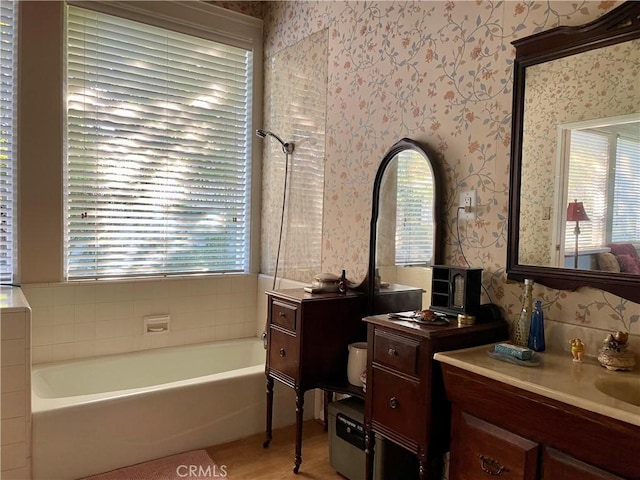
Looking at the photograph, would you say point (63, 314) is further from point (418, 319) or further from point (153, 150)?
point (418, 319)

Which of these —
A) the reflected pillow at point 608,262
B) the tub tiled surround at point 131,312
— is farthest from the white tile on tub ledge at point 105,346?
the reflected pillow at point 608,262

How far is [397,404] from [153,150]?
2.39 meters

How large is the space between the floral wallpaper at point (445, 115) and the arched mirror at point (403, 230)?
0.07 m

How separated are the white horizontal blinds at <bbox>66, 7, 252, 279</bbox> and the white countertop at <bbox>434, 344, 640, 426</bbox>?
2.31 m

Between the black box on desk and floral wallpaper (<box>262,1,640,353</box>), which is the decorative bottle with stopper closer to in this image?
floral wallpaper (<box>262,1,640,353</box>)

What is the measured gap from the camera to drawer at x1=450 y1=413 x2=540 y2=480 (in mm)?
1452

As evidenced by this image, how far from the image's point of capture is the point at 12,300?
7.66ft

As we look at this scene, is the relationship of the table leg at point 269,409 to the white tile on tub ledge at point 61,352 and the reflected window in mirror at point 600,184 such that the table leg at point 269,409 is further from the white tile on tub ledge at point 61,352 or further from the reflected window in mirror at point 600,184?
the reflected window in mirror at point 600,184

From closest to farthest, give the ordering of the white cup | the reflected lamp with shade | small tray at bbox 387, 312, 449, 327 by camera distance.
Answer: the reflected lamp with shade, small tray at bbox 387, 312, 449, 327, the white cup

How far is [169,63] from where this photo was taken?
11.1 ft

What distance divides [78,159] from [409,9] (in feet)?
7.11

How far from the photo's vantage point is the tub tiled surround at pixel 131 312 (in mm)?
2977

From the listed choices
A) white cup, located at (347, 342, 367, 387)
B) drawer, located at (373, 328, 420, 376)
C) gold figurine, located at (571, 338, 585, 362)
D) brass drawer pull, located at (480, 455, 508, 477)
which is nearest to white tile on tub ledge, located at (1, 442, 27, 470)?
white cup, located at (347, 342, 367, 387)

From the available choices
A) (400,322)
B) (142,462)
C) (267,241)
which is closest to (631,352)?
(400,322)
